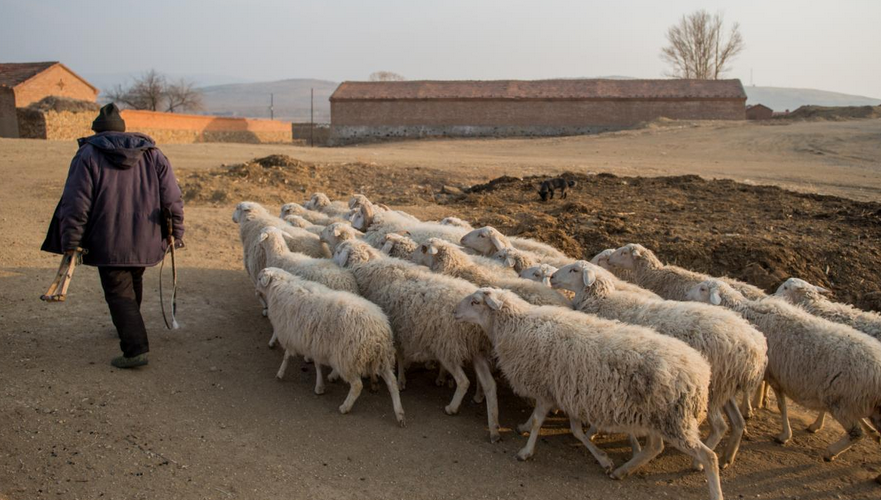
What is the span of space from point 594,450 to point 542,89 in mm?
42315

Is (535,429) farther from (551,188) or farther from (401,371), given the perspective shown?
(551,188)

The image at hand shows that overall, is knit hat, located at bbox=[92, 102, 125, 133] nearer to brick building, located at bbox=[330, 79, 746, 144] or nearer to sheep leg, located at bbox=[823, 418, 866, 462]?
sheep leg, located at bbox=[823, 418, 866, 462]

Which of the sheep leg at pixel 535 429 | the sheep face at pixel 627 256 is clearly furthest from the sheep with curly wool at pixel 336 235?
the sheep leg at pixel 535 429

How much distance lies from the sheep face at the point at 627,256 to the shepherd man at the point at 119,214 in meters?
4.99

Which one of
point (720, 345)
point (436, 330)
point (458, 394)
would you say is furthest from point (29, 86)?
point (720, 345)

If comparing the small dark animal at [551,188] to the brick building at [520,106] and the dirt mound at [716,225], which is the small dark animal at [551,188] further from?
the brick building at [520,106]

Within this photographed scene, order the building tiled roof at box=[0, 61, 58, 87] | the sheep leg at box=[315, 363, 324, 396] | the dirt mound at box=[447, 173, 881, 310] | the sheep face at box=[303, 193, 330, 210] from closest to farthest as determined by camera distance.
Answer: the sheep leg at box=[315, 363, 324, 396] < the dirt mound at box=[447, 173, 881, 310] < the sheep face at box=[303, 193, 330, 210] < the building tiled roof at box=[0, 61, 58, 87]

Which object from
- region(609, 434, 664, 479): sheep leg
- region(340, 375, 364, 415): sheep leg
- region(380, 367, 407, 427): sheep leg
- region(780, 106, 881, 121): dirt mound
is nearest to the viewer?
region(609, 434, 664, 479): sheep leg

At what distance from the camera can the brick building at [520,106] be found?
139 ft

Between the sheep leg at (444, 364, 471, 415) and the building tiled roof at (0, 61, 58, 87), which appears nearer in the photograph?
the sheep leg at (444, 364, 471, 415)

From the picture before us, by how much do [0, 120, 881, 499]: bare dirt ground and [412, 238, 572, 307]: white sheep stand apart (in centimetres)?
110

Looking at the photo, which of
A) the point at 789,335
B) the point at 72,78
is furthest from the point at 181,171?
A: the point at 72,78

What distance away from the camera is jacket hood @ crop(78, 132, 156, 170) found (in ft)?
19.6

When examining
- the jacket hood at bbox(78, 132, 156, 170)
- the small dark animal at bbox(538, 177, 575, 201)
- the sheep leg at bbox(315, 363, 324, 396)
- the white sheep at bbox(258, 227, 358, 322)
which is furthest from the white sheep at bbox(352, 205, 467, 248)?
the small dark animal at bbox(538, 177, 575, 201)
